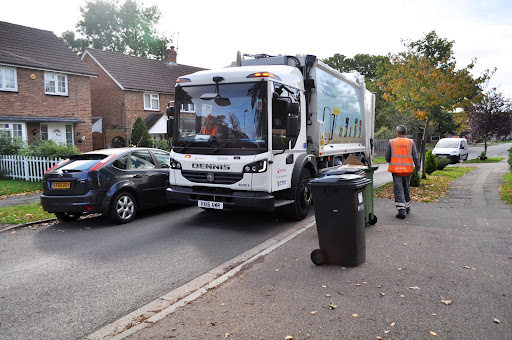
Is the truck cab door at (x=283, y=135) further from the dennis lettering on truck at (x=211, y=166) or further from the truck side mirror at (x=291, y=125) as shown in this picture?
the dennis lettering on truck at (x=211, y=166)

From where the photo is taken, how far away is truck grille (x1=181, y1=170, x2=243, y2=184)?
6.84 m

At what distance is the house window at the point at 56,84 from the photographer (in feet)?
73.3

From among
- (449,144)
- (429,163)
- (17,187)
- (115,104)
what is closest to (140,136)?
(115,104)

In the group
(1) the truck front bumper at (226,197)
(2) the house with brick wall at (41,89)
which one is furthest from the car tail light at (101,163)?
(2) the house with brick wall at (41,89)

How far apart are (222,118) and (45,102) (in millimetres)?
18914

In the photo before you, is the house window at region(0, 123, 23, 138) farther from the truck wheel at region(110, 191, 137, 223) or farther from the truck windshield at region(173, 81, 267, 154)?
the truck windshield at region(173, 81, 267, 154)

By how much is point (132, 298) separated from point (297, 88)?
5060 mm

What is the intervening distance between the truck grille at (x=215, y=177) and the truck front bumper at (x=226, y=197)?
180mm

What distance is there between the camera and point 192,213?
347 inches

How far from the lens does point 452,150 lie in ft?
84.1

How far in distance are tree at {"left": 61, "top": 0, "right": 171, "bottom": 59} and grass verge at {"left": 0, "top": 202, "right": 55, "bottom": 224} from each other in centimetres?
4623

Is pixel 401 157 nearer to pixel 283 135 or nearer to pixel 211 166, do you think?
pixel 283 135

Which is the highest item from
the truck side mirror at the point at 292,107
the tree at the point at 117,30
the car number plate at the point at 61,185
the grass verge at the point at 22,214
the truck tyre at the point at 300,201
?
the tree at the point at 117,30

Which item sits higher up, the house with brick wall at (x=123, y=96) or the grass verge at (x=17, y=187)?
the house with brick wall at (x=123, y=96)
